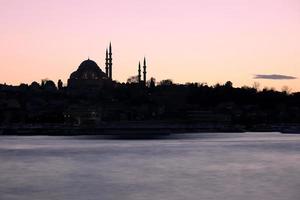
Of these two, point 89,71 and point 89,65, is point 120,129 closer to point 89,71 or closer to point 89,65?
point 89,65

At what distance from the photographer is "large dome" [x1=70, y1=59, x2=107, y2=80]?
114m

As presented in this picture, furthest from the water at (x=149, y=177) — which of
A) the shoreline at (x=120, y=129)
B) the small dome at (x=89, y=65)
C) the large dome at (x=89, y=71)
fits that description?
the large dome at (x=89, y=71)

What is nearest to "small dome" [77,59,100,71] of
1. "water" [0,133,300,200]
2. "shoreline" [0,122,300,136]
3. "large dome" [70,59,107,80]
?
"large dome" [70,59,107,80]

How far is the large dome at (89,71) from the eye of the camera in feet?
374

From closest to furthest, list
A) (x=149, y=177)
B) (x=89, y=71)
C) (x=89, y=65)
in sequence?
(x=149, y=177) → (x=89, y=65) → (x=89, y=71)

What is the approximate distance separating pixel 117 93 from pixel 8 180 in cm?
8627

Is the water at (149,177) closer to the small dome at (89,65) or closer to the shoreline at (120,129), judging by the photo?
the shoreline at (120,129)

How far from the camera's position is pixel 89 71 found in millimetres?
114625

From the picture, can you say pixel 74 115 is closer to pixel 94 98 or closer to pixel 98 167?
pixel 94 98

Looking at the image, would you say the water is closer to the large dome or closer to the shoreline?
the shoreline

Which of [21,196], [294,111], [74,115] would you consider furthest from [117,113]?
[21,196]

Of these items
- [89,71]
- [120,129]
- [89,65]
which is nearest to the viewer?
[120,129]

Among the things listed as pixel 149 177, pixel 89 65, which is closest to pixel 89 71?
pixel 89 65

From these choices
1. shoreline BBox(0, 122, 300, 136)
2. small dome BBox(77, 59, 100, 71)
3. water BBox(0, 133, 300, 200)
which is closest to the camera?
water BBox(0, 133, 300, 200)
